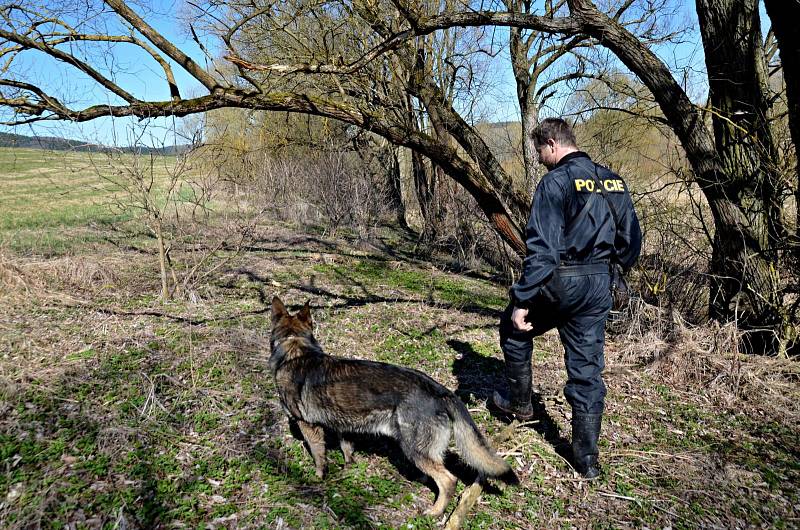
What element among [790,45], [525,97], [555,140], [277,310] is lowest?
[277,310]

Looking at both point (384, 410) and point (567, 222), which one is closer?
point (384, 410)

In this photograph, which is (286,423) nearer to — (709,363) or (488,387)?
(488,387)

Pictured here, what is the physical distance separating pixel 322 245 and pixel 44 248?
6280 millimetres

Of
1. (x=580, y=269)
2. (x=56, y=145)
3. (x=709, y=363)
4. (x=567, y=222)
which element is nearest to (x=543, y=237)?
(x=567, y=222)

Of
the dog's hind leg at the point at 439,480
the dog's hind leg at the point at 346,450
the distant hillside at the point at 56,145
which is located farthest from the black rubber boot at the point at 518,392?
the distant hillside at the point at 56,145

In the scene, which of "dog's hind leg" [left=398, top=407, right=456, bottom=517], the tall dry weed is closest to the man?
"dog's hind leg" [left=398, top=407, right=456, bottom=517]

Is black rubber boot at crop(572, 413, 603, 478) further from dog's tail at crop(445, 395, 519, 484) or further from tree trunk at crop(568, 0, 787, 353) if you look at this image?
tree trunk at crop(568, 0, 787, 353)

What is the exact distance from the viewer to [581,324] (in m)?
3.72

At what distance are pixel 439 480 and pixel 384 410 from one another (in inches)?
24.9

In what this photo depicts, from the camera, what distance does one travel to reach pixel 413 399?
339 centimetres

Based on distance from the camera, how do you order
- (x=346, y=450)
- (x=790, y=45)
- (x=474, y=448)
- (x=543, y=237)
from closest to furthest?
1. (x=474, y=448)
2. (x=543, y=237)
3. (x=346, y=450)
4. (x=790, y=45)

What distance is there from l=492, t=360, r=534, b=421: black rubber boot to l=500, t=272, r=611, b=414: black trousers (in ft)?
1.27

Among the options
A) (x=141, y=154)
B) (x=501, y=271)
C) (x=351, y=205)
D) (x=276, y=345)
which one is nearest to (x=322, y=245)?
(x=351, y=205)

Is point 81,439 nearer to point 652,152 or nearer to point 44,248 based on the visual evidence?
point 44,248
